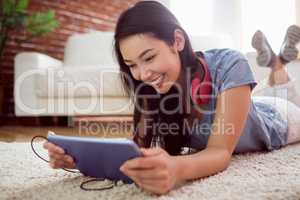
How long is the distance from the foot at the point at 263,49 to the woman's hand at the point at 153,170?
1.18 metres

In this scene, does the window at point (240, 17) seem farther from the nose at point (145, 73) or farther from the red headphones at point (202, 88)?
the nose at point (145, 73)

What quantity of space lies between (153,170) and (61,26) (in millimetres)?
2976

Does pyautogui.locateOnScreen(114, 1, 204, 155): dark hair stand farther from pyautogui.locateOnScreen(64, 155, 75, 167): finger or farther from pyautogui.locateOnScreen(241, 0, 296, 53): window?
pyautogui.locateOnScreen(241, 0, 296, 53): window

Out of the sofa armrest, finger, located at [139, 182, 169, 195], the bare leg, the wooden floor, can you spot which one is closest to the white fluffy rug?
finger, located at [139, 182, 169, 195]

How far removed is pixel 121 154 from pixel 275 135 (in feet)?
2.62

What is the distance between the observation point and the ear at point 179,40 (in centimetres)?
90

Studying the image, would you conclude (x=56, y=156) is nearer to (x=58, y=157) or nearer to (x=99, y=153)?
(x=58, y=157)

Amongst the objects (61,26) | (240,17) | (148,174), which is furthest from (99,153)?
(240,17)

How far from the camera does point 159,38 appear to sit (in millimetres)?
851

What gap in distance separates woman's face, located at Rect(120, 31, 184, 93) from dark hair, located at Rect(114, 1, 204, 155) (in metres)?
0.02

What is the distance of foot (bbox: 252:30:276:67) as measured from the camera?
5.66 feet

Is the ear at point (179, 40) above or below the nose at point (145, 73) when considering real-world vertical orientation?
above

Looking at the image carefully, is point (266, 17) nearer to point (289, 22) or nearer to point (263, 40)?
point (289, 22)

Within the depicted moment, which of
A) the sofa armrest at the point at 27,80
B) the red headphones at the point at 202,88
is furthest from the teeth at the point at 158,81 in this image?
the sofa armrest at the point at 27,80
